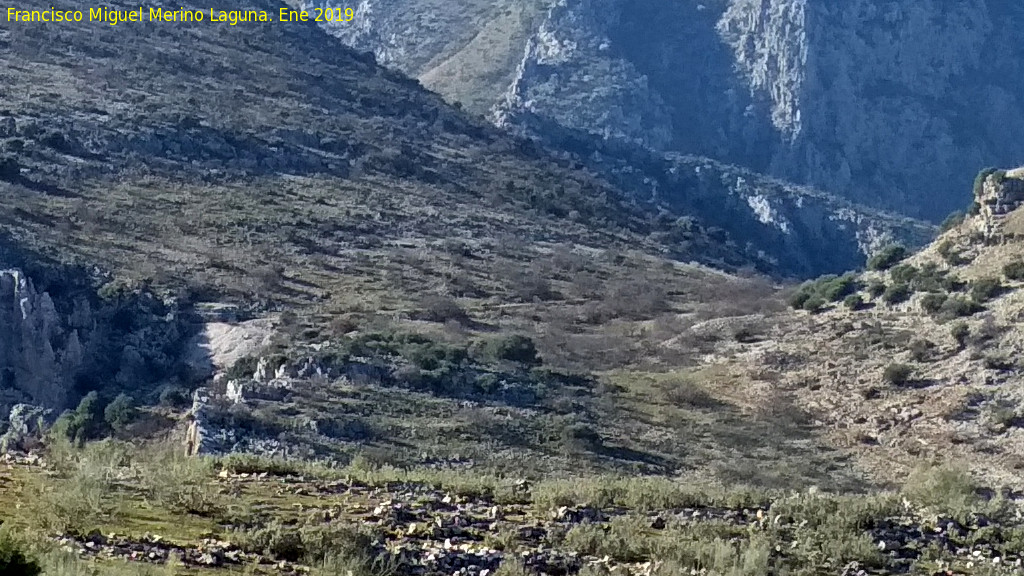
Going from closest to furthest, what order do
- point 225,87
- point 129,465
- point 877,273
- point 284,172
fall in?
point 129,465, point 877,273, point 284,172, point 225,87

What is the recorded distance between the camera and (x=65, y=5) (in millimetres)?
71688

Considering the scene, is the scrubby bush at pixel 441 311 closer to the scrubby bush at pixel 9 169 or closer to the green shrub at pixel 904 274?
the green shrub at pixel 904 274

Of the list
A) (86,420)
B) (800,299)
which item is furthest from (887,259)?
(86,420)

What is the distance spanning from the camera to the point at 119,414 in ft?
87.2

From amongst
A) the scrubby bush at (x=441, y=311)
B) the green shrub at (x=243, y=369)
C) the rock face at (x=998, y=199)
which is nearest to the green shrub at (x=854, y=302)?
the rock face at (x=998, y=199)

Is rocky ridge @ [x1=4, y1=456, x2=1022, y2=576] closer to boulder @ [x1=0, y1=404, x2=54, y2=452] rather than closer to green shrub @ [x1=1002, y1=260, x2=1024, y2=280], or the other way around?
boulder @ [x1=0, y1=404, x2=54, y2=452]

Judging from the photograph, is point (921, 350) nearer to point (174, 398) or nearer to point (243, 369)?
point (243, 369)

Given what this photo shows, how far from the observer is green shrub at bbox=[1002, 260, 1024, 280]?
35.6m

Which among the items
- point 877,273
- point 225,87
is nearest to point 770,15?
point 225,87

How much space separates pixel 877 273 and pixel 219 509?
3681cm

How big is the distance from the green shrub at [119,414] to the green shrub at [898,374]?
704 inches

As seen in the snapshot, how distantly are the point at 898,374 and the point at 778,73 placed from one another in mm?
92291

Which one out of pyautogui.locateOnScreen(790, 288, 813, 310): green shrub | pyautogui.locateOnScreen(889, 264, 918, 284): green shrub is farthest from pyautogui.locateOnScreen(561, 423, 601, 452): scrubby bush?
pyautogui.locateOnScreen(790, 288, 813, 310): green shrub

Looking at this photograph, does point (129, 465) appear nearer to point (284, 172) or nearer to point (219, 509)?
point (219, 509)
